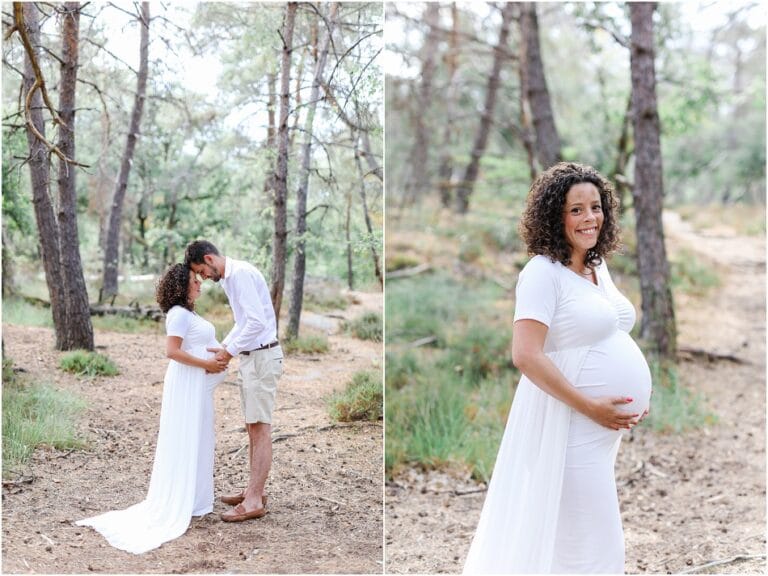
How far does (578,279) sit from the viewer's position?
2.72m

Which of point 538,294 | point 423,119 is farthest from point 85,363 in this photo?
point 423,119

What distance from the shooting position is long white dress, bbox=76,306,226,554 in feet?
11.1

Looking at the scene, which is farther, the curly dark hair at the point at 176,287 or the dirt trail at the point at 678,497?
the dirt trail at the point at 678,497

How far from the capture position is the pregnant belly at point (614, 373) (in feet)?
9.00

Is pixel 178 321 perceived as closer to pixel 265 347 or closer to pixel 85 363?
pixel 265 347

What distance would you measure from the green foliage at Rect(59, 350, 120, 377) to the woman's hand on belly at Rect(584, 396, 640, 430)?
2.28 meters

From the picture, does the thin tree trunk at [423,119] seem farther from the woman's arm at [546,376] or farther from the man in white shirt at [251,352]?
the woman's arm at [546,376]

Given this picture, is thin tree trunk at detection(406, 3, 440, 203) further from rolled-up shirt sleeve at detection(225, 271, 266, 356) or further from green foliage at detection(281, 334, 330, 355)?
rolled-up shirt sleeve at detection(225, 271, 266, 356)

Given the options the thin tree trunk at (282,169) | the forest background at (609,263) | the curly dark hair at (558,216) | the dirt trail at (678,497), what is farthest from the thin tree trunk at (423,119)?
the curly dark hair at (558,216)

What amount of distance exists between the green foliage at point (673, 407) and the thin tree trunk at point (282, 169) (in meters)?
4.18

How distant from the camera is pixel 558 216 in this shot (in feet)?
9.05

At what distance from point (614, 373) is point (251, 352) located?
5.18 feet

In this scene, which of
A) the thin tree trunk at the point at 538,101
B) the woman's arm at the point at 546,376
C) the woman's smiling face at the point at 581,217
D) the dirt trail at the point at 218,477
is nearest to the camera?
the woman's arm at the point at 546,376

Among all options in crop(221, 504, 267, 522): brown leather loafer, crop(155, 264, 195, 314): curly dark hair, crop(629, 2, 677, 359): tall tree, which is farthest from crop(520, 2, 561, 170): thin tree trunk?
crop(221, 504, 267, 522): brown leather loafer
